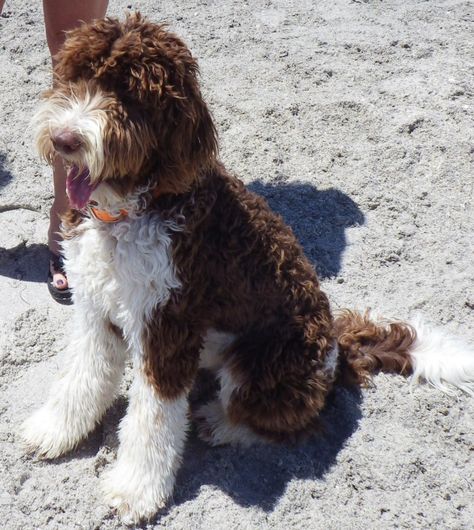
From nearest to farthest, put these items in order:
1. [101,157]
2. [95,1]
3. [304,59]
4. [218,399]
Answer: [101,157] < [218,399] < [95,1] < [304,59]

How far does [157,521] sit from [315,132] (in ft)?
10.1

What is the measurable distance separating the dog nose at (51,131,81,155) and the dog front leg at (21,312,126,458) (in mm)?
991

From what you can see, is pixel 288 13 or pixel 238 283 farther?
Answer: pixel 288 13

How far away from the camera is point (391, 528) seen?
306 centimetres

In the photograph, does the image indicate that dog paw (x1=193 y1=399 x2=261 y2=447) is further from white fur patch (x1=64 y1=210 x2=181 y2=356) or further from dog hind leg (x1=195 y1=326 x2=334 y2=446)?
white fur patch (x1=64 y1=210 x2=181 y2=356)

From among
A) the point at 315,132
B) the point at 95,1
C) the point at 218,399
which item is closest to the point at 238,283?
the point at 218,399

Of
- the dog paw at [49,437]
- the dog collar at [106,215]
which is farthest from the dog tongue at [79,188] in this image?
the dog paw at [49,437]

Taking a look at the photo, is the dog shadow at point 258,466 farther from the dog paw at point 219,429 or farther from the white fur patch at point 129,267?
the white fur patch at point 129,267

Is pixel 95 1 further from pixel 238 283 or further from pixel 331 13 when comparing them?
pixel 331 13

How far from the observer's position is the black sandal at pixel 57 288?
13.4 feet

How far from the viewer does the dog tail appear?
3.53m

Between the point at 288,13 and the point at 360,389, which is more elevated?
the point at 288,13

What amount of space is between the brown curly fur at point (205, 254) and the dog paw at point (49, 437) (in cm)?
61

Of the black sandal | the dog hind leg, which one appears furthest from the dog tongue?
the black sandal
